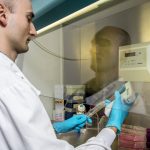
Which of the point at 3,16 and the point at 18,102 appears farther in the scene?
the point at 3,16

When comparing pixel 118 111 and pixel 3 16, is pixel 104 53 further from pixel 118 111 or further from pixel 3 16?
pixel 3 16

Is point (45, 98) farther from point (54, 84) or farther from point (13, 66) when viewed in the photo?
point (13, 66)

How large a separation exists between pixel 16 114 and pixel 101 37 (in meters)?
1.01

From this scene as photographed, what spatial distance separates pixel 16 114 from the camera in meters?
0.73

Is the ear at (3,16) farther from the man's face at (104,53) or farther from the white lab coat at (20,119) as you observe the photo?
the man's face at (104,53)

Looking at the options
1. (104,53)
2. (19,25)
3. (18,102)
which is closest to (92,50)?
(104,53)

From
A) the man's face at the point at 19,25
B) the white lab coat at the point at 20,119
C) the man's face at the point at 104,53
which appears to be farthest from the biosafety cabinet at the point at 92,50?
the white lab coat at the point at 20,119

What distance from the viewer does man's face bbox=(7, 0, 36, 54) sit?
2.82 ft

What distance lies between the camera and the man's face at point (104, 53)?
1465mm

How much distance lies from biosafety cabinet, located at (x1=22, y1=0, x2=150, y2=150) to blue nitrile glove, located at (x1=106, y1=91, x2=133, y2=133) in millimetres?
62

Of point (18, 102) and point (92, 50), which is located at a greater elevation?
point (92, 50)

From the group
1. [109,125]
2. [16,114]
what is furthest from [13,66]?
[109,125]

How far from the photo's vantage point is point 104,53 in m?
1.58

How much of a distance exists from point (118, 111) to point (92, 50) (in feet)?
2.17
